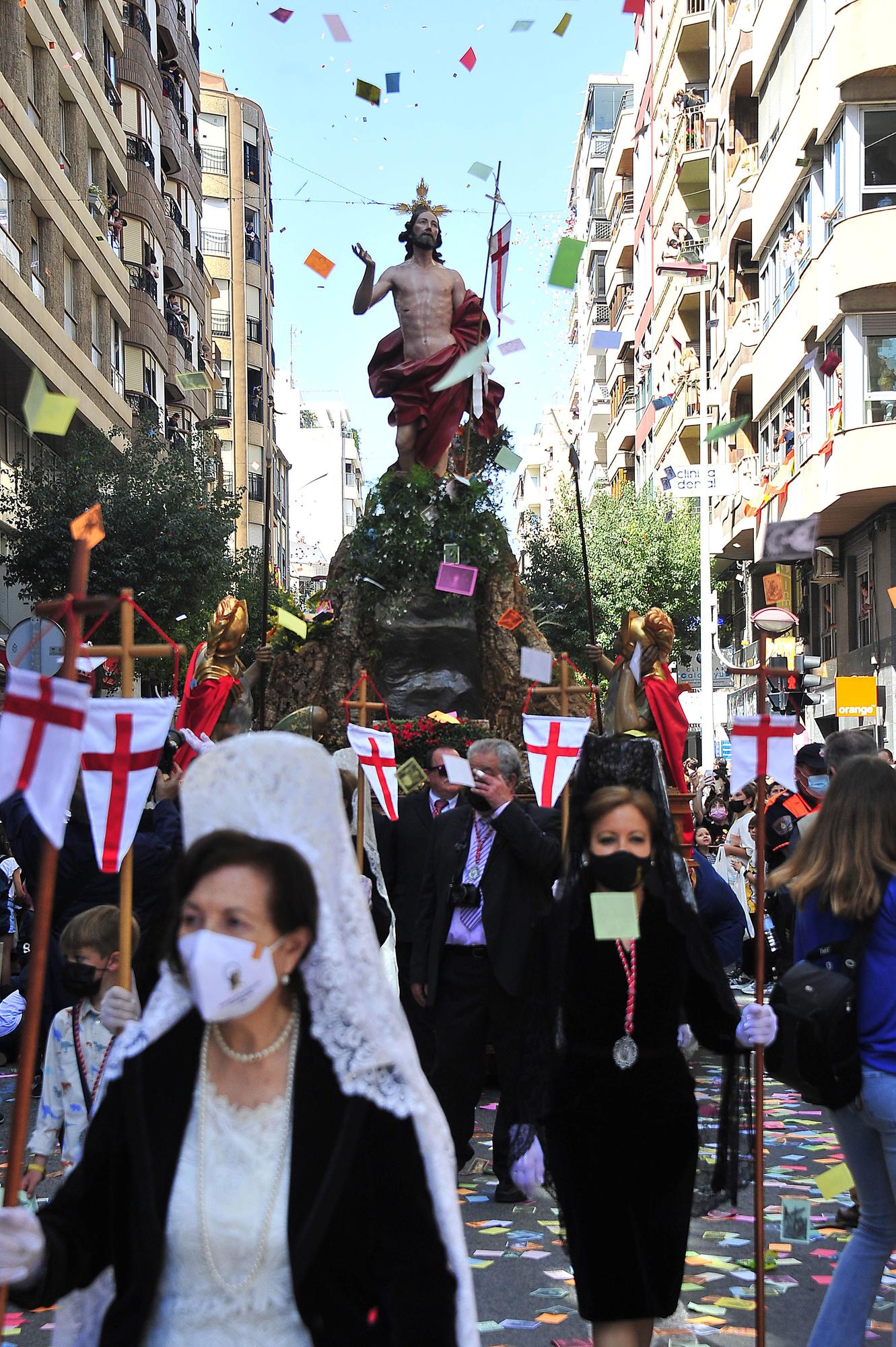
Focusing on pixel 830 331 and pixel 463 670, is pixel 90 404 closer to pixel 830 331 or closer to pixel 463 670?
pixel 830 331

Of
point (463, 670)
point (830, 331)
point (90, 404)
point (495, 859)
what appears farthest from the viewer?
point (90, 404)

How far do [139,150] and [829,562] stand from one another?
61.1 feet

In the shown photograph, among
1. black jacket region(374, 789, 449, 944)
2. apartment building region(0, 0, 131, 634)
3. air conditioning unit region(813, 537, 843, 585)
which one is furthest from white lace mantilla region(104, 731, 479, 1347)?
air conditioning unit region(813, 537, 843, 585)

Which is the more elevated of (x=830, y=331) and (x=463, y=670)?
(x=830, y=331)

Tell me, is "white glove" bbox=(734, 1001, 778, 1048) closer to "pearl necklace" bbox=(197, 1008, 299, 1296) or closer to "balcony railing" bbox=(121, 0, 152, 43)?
"pearl necklace" bbox=(197, 1008, 299, 1296)

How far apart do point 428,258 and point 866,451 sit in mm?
10008

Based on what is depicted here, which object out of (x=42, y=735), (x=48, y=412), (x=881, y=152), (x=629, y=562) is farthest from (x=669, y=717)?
(x=629, y=562)

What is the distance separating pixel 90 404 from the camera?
30141mm

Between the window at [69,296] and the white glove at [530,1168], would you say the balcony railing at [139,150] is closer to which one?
the window at [69,296]

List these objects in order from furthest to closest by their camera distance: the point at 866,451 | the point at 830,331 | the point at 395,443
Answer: the point at 830,331, the point at 866,451, the point at 395,443

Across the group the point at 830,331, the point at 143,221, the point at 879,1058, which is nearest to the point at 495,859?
the point at 879,1058

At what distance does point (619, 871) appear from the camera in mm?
4391

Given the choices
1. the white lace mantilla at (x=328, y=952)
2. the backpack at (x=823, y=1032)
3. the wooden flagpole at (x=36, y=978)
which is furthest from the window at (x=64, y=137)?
the white lace mantilla at (x=328, y=952)

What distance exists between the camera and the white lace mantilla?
2736 mm
